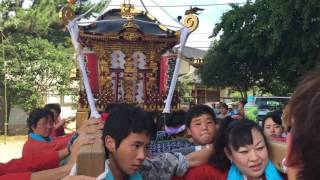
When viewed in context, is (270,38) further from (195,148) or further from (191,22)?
(195,148)

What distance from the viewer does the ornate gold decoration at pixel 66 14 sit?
25.4 ft

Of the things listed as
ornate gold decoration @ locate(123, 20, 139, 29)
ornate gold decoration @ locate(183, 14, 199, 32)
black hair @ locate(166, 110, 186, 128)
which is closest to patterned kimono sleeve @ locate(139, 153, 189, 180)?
black hair @ locate(166, 110, 186, 128)

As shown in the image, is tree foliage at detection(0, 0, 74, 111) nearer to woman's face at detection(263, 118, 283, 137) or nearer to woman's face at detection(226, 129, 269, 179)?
woman's face at detection(263, 118, 283, 137)

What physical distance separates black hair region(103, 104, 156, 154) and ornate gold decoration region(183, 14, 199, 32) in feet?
21.1

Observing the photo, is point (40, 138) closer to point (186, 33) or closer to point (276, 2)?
point (186, 33)

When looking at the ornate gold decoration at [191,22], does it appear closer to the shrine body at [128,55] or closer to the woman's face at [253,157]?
the shrine body at [128,55]

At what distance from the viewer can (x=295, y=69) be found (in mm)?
13898

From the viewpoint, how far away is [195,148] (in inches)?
111

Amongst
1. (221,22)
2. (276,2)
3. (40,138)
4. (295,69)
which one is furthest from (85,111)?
(221,22)

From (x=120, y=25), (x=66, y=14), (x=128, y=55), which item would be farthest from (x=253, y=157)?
(x=128, y=55)

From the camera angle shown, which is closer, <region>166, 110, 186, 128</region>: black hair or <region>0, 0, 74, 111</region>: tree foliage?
<region>166, 110, 186, 128</region>: black hair

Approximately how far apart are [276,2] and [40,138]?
891 centimetres

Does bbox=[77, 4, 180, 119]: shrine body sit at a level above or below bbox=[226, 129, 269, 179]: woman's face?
above

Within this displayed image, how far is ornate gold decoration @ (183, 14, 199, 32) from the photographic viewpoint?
8211 mm
